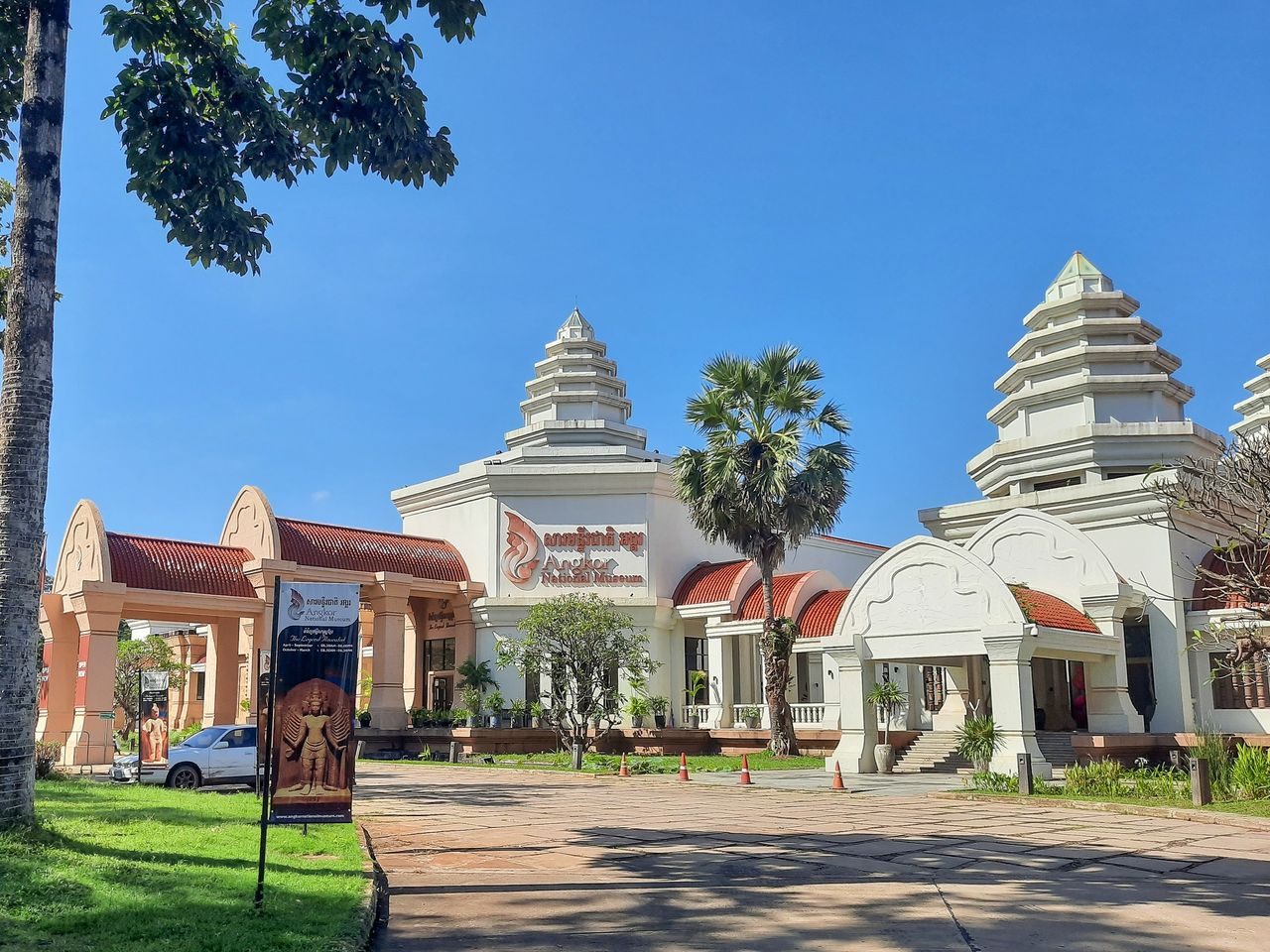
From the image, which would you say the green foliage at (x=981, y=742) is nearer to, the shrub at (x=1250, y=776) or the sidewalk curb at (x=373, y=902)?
the shrub at (x=1250, y=776)

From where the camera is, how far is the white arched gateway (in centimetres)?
2300

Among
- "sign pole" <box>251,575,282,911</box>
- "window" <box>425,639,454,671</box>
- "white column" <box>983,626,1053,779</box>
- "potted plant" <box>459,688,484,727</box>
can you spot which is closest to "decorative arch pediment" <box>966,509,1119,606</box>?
"white column" <box>983,626,1053,779</box>

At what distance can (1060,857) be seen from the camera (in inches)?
483

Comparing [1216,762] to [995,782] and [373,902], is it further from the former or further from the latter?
[373,902]

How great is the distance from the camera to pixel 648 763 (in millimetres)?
29844

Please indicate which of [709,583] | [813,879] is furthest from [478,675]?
[813,879]

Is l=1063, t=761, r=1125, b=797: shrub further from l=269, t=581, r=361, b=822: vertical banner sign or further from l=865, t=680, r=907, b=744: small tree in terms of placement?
l=269, t=581, r=361, b=822: vertical banner sign

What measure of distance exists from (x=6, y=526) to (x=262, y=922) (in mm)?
5330

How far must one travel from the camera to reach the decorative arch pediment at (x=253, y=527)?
35.8 metres

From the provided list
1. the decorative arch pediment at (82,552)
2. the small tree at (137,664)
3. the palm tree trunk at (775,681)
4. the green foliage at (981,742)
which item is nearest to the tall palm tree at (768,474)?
the palm tree trunk at (775,681)

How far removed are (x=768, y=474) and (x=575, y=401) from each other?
55.3ft

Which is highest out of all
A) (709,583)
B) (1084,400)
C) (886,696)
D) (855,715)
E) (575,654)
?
(1084,400)

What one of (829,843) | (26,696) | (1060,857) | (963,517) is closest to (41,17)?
(26,696)

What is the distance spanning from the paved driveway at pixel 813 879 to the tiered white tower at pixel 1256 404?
25.7 meters
